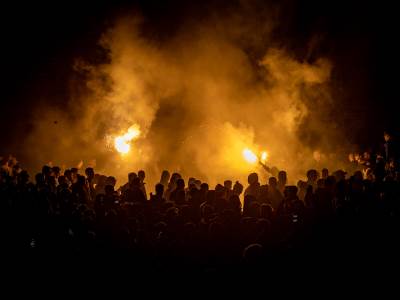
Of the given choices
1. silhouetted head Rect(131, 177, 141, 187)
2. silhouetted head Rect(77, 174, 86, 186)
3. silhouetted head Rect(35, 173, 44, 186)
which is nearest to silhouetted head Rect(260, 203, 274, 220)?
silhouetted head Rect(131, 177, 141, 187)

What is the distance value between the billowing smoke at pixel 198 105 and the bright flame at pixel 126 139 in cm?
23

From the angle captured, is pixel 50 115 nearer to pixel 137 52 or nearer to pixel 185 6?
pixel 137 52

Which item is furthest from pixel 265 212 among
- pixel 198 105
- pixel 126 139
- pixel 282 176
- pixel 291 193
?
pixel 198 105

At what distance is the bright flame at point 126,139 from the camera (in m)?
13.7

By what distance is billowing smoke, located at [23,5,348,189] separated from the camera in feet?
46.0

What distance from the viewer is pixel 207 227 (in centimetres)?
614

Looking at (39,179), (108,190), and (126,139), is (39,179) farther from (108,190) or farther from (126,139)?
(126,139)

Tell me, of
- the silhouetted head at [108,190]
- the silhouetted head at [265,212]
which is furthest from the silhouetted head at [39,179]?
the silhouetted head at [265,212]

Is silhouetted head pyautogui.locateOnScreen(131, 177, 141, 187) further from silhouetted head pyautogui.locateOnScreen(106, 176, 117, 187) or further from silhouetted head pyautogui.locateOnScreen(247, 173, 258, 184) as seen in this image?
silhouetted head pyautogui.locateOnScreen(247, 173, 258, 184)

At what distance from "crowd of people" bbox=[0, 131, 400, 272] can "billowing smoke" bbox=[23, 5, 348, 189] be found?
21.7 feet

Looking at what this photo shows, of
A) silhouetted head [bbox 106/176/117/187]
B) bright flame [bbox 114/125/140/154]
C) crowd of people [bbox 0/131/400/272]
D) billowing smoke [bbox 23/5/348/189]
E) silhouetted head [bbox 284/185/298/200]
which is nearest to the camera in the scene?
crowd of people [bbox 0/131/400/272]

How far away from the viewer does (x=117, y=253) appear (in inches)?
239

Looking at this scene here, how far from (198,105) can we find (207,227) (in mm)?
9515

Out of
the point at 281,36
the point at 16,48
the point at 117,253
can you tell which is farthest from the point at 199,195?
the point at 16,48
